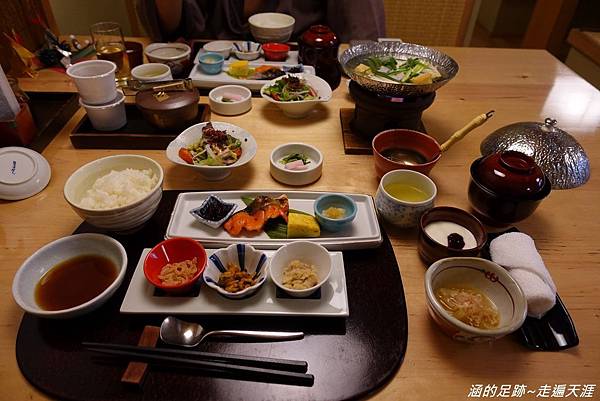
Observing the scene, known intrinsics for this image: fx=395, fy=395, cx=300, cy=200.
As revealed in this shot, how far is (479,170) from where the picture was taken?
1322 millimetres

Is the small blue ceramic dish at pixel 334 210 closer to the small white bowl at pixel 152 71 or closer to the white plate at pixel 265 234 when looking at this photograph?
the white plate at pixel 265 234

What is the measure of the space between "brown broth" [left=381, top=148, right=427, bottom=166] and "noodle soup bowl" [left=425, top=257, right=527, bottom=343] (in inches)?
22.0

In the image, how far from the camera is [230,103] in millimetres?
1899

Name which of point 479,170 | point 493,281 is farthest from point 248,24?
point 493,281

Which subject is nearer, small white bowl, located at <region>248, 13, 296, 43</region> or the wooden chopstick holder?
the wooden chopstick holder

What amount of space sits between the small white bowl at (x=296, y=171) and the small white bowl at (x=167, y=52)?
0.94 meters

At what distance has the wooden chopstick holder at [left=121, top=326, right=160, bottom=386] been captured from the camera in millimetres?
879

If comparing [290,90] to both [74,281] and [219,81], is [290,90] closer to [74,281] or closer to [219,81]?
[219,81]

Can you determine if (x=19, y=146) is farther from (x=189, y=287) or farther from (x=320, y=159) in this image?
(x=320, y=159)

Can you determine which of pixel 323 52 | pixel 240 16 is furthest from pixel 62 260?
pixel 240 16

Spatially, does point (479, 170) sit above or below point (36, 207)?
above

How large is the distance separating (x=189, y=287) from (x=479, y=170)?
99 cm

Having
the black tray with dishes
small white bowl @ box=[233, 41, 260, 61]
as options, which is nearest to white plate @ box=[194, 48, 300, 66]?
small white bowl @ box=[233, 41, 260, 61]

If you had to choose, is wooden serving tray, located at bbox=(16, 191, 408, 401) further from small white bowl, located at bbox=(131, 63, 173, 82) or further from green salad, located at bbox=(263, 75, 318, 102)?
small white bowl, located at bbox=(131, 63, 173, 82)
